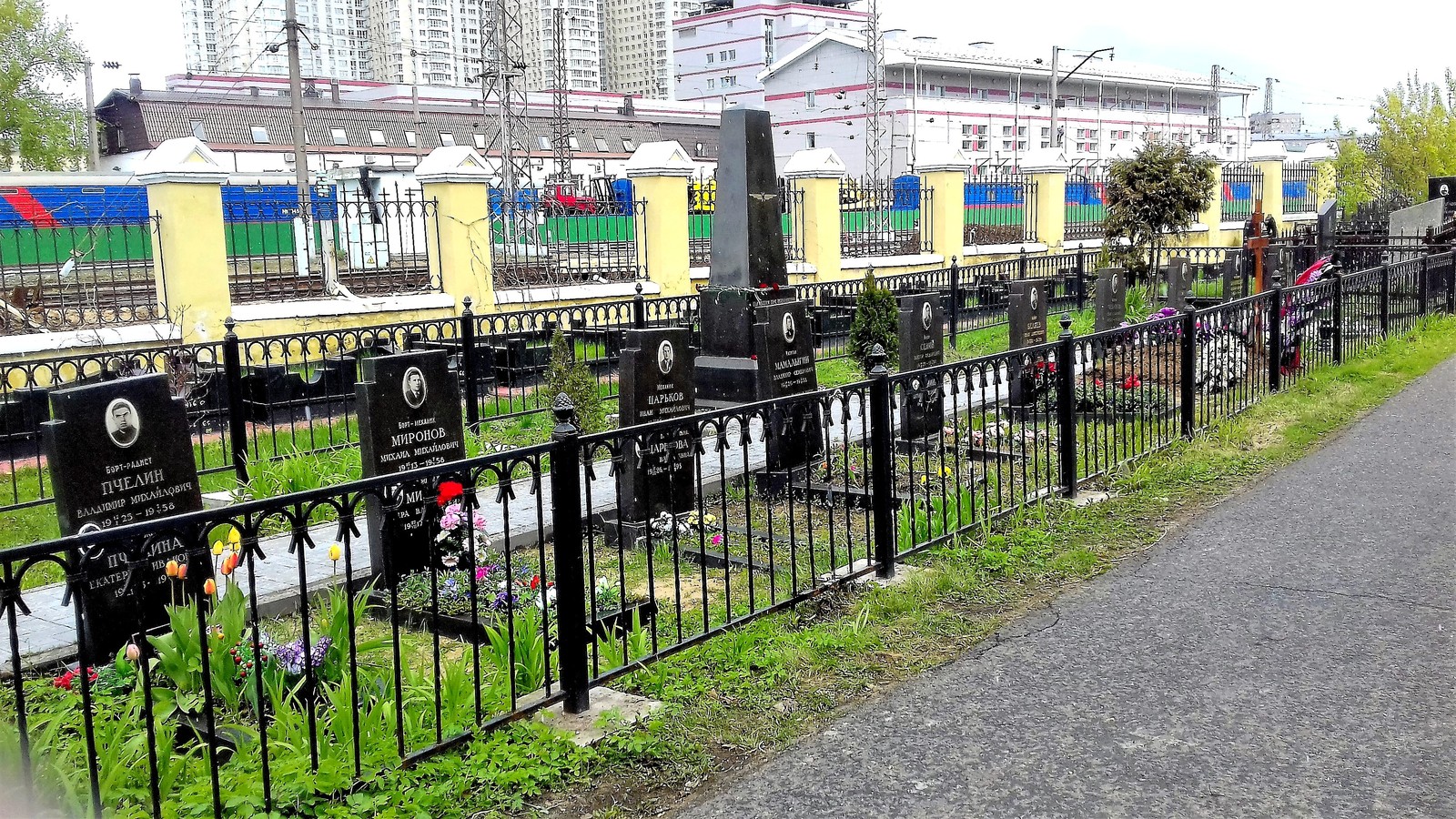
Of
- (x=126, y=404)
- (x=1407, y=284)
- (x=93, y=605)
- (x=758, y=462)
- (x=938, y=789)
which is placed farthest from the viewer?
(x=1407, y=284)

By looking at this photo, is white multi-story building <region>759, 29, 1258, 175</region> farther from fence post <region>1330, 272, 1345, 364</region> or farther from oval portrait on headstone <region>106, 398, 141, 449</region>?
oval portrait on headstone <region>106, 398, 141, 449</region>

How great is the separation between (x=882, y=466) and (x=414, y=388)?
2.60 m

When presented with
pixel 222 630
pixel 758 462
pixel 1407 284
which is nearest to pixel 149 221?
pixel 758 462

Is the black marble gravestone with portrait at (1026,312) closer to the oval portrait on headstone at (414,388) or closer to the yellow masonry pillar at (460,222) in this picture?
the yellow masonry pillar at (460,222)

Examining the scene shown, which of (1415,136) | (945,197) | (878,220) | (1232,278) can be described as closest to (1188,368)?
(1232,278)

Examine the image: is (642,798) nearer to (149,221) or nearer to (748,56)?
(149,221)

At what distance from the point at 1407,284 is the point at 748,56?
82329mm

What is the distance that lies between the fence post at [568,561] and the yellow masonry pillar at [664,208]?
14.0m

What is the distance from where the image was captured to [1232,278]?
65.7 ft

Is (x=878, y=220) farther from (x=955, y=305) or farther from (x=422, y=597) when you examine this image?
(x=422, y=597)

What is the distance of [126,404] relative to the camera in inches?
219

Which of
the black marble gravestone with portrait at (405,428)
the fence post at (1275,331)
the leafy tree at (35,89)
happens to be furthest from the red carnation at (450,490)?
the leafy tree at (35,89)

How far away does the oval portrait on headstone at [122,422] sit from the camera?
5496 mm

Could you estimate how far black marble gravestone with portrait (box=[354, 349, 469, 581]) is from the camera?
20.7 feet
